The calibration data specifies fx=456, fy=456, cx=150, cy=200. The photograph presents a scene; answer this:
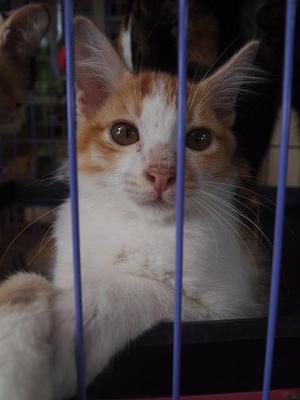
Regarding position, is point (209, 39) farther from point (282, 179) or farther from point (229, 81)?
point (282, 179)

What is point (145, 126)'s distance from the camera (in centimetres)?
73

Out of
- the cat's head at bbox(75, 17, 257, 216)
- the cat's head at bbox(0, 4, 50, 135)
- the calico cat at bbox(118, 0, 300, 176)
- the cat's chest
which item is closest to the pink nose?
the cat's head at bbox(75, 17, 257, 216)

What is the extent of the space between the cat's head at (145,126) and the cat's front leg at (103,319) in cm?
14

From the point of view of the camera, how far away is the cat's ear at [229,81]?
816 mm

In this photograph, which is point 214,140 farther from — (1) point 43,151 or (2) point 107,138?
(1) point 43,151

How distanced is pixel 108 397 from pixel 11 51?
1.03 m

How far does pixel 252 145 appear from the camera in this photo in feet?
4.74

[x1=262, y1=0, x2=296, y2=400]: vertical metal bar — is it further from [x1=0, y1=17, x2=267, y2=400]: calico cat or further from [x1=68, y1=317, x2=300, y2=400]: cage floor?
[x1=0, y1=17, x2=267, y2=400]: calico cat

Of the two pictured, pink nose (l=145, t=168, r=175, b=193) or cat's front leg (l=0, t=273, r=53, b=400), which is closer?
cat's front leg (l=0, t=273, r=53, b=400)

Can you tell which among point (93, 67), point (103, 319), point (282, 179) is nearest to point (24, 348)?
point (103, 319)

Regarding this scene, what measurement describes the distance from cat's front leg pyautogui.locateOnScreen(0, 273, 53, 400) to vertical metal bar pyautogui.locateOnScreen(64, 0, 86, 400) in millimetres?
41

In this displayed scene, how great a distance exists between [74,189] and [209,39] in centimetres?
88

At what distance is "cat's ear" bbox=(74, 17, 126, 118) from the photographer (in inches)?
29.9

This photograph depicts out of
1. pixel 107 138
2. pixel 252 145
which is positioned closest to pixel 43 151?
pixel 252 145
